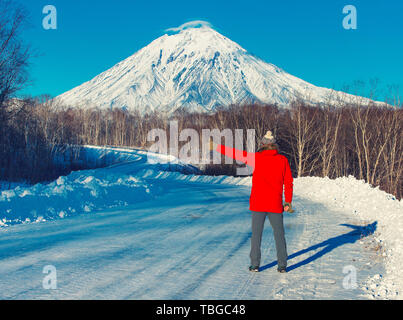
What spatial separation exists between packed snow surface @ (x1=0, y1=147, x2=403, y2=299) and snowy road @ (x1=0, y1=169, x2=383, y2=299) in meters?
0.02

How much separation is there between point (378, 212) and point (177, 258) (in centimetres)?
636

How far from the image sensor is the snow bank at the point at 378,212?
4.51 meters

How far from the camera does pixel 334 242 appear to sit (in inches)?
275

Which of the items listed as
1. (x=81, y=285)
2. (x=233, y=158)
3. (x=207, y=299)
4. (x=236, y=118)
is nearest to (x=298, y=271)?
(x=207, y=299)

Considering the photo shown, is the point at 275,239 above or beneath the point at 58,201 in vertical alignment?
above

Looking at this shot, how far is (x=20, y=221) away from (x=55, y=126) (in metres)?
44.7

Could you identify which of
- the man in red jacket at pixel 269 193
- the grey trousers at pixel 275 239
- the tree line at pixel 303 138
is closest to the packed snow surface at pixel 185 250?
the grey trousers at pixel 275 239

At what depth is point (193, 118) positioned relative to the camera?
97.7 meters

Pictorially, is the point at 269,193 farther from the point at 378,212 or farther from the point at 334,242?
the point at 378,212

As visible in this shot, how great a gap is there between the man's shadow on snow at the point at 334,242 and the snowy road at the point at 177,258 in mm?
16

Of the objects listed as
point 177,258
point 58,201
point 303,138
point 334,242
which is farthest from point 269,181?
point 303,138

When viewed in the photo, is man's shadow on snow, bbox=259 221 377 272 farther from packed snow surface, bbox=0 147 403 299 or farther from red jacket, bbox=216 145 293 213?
red jacket, bbox=216 145 293 213

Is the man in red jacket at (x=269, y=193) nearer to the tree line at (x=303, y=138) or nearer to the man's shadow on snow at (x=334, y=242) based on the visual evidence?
the man's shadow on snow at (x=334, y=242)

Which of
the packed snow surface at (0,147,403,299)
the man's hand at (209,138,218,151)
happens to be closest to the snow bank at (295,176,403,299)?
the packed snow surface at (0,147,403,299)
